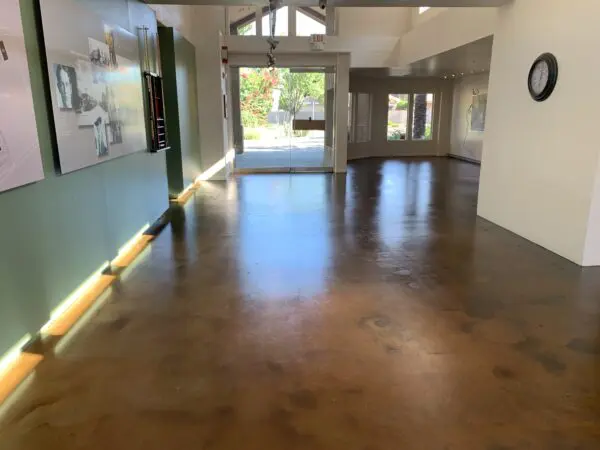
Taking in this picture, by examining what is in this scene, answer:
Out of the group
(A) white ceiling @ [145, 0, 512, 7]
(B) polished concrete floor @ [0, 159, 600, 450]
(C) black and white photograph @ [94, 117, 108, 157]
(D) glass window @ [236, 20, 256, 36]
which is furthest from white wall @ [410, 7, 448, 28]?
(C) black and white photograph @ [94, 117, 108, 157]

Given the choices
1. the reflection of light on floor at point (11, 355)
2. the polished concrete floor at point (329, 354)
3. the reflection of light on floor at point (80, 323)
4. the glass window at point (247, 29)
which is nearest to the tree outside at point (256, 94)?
the glass window at point (247, 29)

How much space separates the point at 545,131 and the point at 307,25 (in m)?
7.08

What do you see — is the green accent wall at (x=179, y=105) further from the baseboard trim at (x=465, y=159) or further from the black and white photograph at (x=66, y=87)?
the baseboard trim at (x=465, y=159)

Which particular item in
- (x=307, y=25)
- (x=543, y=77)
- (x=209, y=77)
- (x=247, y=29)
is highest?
(x=307, y=25)

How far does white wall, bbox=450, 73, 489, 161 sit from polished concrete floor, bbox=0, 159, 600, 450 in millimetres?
8476

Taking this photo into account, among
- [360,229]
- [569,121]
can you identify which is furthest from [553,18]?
[360,229]

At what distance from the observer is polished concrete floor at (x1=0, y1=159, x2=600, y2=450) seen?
206 cm

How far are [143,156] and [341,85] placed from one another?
5.83 metres

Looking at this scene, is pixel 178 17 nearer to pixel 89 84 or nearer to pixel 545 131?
pixel 89 84

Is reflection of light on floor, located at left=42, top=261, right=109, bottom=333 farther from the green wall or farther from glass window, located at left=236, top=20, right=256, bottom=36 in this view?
glass window, located at left=236, top=20, right=256, bottom=36

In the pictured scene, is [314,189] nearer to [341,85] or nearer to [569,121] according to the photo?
[341,85]

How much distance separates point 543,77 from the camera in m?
4.55

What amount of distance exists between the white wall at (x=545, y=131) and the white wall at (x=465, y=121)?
23.8ft

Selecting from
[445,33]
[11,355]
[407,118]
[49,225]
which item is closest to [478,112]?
[407,118]
